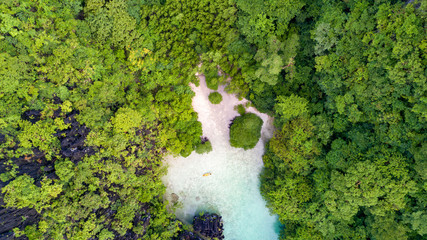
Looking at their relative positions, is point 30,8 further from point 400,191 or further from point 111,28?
point 400,191

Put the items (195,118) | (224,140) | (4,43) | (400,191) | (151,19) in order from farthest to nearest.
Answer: (224,140) → (195,118) → (151,19) → (4,43) → (400,191)

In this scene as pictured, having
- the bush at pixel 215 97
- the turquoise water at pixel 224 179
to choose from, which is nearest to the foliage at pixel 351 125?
the turquoise water at pixel 224 179

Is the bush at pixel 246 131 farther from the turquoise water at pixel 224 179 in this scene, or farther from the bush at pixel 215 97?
the bush at pixel 215 97

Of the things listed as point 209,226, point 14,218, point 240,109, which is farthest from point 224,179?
point 14,218

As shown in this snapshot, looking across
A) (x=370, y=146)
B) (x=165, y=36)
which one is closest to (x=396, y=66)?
(x=370, y=146)

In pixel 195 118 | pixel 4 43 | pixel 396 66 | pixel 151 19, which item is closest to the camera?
pixel 396 66

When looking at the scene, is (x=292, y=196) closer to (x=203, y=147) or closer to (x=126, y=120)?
(x=203, y=147)

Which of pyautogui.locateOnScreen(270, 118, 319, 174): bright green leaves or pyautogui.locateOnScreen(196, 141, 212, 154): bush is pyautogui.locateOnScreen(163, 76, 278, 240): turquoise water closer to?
pyautogui.locateOnScreen(196, 141, 212, 154): bush
